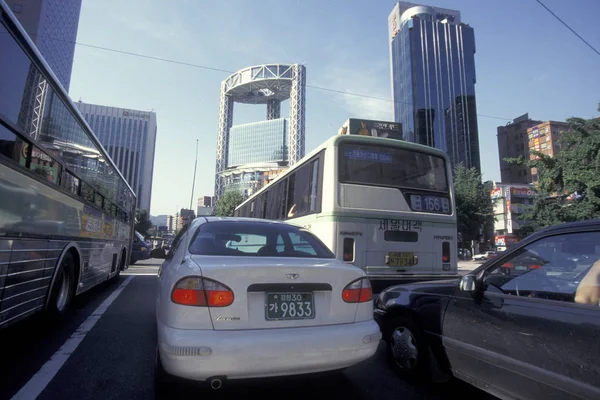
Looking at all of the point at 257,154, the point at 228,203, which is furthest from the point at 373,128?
the point at 257,154

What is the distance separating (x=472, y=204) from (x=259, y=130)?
103823mm

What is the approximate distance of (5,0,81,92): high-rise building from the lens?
48.2m

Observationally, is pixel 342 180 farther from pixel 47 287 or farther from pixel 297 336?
pixel 47 287

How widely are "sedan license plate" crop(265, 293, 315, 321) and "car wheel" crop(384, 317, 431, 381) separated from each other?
1225 mm

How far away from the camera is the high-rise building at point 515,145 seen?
290 ft

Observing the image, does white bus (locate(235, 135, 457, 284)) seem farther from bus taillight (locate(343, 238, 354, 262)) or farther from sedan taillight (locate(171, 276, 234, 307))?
sedan taillight (locate(171, 276, 234, 307))

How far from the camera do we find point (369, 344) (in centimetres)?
254

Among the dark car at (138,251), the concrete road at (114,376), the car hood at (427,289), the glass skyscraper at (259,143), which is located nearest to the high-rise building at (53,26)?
the dark car at (138,251)

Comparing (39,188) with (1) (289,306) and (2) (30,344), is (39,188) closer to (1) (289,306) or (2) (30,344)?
(2) (30,344)

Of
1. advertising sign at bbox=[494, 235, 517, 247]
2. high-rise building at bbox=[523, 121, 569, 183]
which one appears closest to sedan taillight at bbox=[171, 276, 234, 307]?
advertising sign at bbox=[494, 235, 517, 247]

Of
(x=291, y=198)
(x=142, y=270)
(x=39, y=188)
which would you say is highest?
(x=291, y=198)

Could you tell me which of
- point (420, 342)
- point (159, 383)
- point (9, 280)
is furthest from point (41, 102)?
point (420, 342)

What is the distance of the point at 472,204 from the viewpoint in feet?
114

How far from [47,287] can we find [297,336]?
3.41m
